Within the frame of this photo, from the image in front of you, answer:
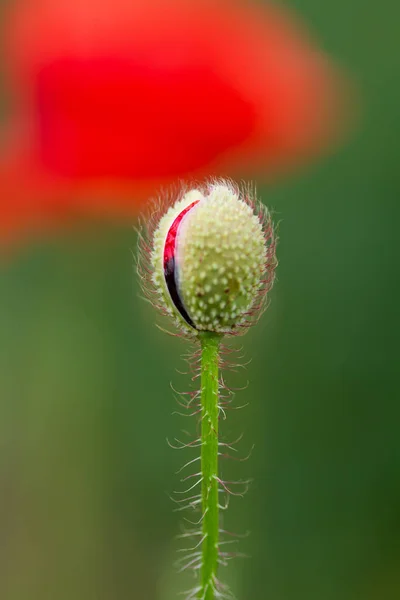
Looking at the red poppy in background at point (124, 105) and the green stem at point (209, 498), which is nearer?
the green stem at point (209, 498)

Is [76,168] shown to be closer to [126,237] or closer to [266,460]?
[126,237]

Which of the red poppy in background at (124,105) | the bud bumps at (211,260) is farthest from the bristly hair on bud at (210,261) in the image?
the red poppy in background at (124,105)

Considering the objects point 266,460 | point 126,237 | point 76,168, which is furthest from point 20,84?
point 266,460

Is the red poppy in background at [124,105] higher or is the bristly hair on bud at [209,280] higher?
the red poppy in background at [124,105]

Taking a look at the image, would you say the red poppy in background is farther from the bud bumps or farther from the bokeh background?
the bud bumps

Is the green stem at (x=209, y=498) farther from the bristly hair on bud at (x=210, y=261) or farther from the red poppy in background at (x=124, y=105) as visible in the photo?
the red poppy in background at (x=124, y=105)

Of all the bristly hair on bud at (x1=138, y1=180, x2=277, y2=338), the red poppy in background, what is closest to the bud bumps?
the bristly hair on bud at (x1=138, y1=180, x2=277, y2=338)

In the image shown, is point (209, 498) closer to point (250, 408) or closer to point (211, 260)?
point (211, 260)
